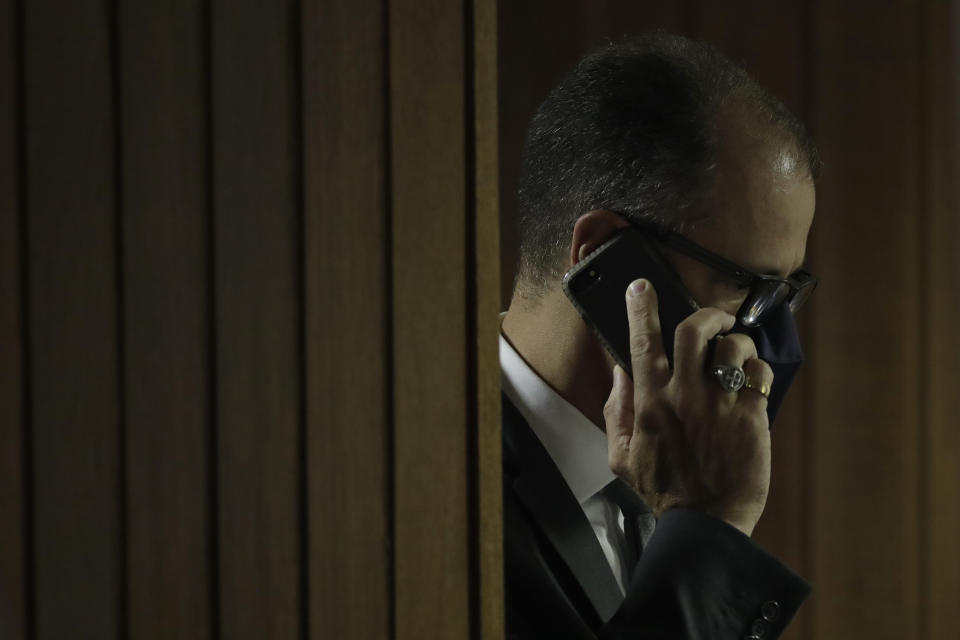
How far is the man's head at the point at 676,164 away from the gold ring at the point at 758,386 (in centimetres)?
11

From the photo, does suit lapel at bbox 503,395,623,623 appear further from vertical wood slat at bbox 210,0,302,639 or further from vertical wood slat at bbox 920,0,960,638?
vertical wood slat at bbox 920,0,960,638

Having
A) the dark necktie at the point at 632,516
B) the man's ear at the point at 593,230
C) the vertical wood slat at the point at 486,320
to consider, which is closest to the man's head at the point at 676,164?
the man's ear at the point at 593,230

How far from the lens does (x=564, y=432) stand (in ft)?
3.74

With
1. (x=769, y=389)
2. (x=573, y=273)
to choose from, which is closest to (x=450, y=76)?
(x=573, y=273)

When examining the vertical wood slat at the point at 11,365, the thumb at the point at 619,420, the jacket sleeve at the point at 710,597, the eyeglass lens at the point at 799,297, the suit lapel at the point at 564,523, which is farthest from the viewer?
the eyeglass lens at the point at 799,297

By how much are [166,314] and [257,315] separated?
0.04 meters

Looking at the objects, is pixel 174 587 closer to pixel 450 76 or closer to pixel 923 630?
pixel 450 76

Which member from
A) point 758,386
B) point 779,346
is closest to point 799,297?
point 779,346

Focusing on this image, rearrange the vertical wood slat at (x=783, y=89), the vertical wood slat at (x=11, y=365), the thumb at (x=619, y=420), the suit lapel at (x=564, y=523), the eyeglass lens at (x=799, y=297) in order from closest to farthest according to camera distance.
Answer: the vertical wood slat at (x=11, y=365) → the suit lapel at (x=564, y=523) → the thumb at (x=619, y=420) → the eyeglass lens at (x=799, y=297) → the vertical wood slat at (x=783, y=89)

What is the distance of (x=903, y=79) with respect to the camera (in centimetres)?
195

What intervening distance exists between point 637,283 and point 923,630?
1390 millimetres

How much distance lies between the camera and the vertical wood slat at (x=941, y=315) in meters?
1.96

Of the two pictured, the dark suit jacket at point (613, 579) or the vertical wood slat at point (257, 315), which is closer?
the vertical wood slat at point (257, 315)

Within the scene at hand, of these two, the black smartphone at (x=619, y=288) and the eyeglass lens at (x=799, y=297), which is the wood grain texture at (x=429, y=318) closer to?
the black smartphone at (x=619, y=288)
